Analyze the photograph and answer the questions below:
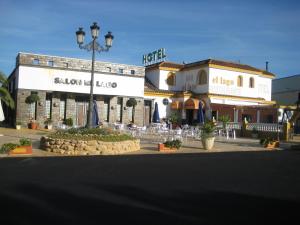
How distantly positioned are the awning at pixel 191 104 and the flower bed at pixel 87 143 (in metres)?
17.7

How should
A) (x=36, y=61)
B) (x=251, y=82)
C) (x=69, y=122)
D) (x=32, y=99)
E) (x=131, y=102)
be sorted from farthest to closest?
(x=251, y=82)
(x=131, y=102)
(x=69, y=122)
(x=36, y=61)
(x=32, y=99)

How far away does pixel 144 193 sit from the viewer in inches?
305

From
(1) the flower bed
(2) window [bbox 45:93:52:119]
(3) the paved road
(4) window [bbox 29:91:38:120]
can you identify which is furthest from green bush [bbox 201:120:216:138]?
(2) window [bbox 45:93:52:119]

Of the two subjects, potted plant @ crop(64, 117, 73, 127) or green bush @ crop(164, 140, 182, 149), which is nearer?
green bush @ crop(164, 140, 182, 149)

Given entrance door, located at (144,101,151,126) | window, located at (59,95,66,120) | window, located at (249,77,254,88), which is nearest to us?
window, located at (59,95,66,120)

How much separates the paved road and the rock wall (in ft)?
7.02

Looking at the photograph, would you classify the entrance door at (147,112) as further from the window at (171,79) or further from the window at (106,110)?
the window at (171,79)

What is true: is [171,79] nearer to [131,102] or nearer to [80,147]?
[131,102]

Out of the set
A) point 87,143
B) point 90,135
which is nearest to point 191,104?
point 90,135

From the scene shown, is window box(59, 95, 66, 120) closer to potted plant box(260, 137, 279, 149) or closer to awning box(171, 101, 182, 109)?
awning box(171, 101, 182, 109)

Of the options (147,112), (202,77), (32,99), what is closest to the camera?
(32,99)

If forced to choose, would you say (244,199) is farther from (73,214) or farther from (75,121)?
(75,121)

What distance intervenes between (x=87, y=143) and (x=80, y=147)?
301 millimetres

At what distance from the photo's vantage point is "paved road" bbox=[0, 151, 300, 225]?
6008mm
